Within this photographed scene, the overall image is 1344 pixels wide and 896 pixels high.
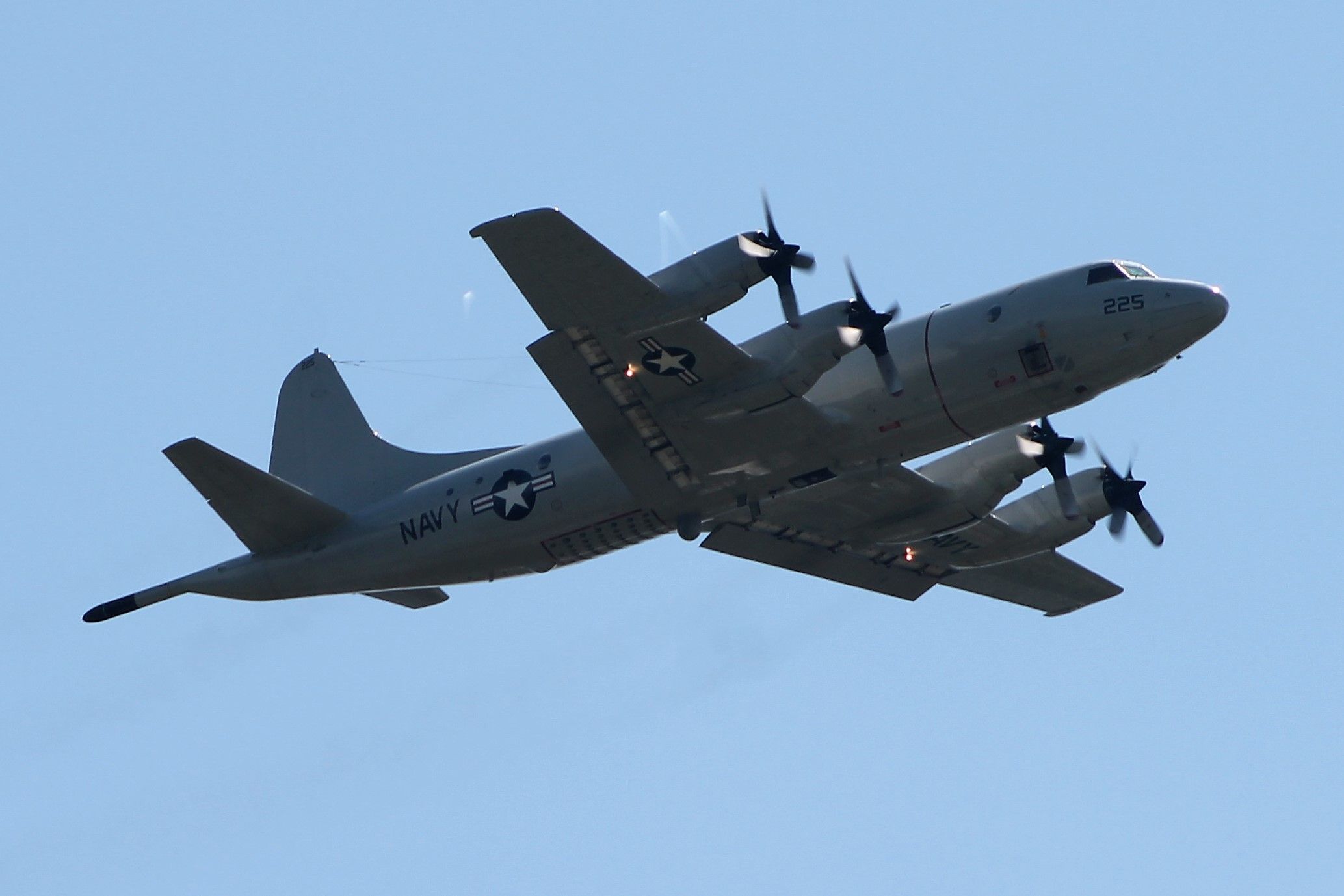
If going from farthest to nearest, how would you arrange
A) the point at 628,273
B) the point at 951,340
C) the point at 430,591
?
the point at 430,591, the point at 951,340, the point at 628,273

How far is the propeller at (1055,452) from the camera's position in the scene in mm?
31297

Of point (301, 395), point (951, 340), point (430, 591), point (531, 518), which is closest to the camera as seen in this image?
point (951, 340)

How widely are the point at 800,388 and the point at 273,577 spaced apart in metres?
10.0

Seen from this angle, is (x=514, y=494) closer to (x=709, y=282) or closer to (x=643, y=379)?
(x=643, y=379)

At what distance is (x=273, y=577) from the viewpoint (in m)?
31.4

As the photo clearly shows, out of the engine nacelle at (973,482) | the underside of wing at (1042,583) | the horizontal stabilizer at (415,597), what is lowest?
the underside of wing at (1042,583)

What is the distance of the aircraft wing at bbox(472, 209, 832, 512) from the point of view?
85.5 ft

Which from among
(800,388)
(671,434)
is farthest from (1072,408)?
(671,434)

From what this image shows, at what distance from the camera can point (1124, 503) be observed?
107ft

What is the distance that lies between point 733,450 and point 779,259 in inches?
134

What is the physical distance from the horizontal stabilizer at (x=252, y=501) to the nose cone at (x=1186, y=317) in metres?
13.8

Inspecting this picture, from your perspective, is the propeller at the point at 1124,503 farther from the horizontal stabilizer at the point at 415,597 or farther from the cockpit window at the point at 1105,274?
the horizontal stabilizer at the point at 415,597

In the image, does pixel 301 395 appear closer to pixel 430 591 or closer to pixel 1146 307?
pixel 430 591

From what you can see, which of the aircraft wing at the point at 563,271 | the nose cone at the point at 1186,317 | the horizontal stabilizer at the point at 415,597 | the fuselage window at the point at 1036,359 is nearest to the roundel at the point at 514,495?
the horizontal stabilizer at the point at 415,597
